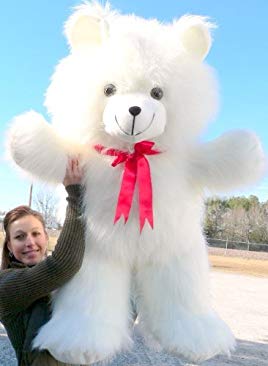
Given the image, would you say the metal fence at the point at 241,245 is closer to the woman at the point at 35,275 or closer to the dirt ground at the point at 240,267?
the dirt ground at the point at 240,267

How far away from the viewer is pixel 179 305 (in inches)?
75.2

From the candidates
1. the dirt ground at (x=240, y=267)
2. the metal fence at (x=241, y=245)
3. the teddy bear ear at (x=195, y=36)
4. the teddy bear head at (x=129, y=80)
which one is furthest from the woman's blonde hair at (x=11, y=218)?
the metal fence at (x=241, y=245)

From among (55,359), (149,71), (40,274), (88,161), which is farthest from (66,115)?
(55,359)

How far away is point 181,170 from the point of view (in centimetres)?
191

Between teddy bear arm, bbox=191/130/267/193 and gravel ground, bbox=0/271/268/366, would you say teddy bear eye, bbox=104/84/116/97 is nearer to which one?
teddy bear arm, bbox=191/130/267/193

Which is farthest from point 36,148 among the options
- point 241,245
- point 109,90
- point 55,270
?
point 241,245

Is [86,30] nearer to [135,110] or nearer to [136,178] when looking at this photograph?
[135,110]

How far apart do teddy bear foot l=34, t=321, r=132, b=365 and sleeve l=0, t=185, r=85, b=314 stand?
168 millimetres

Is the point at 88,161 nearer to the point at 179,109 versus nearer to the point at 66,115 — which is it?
the point at 66,115

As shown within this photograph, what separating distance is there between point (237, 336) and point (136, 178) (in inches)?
193

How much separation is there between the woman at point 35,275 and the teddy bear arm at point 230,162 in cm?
51

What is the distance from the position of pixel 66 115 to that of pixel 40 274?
2.11 ft

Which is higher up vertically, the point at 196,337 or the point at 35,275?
the point at 35,275

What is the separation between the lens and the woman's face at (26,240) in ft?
6.95
